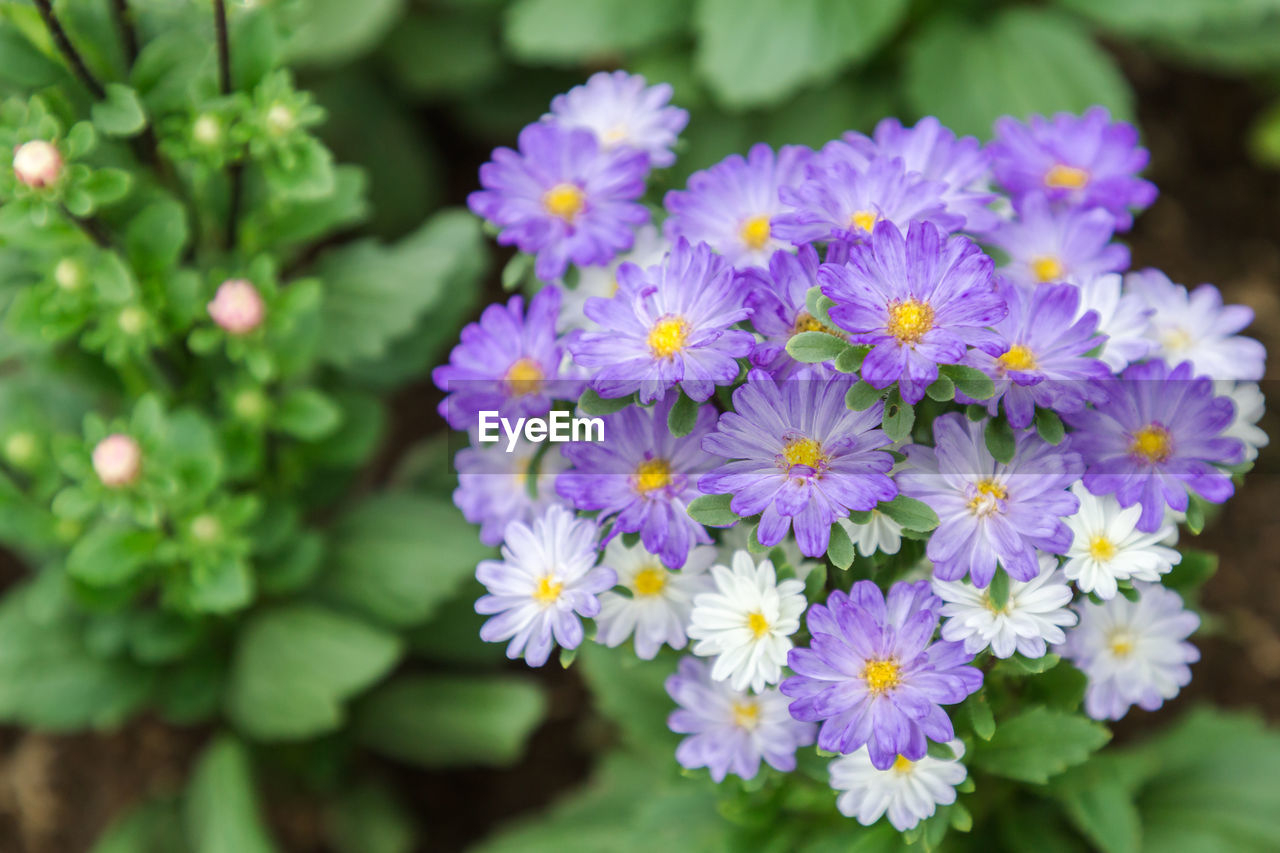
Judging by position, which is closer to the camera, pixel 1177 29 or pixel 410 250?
pixel 410 250

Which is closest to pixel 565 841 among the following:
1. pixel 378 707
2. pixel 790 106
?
pixel 378 707

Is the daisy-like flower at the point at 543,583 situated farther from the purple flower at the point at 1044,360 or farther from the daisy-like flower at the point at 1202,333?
the daisy-like flower at the point at 1202,333

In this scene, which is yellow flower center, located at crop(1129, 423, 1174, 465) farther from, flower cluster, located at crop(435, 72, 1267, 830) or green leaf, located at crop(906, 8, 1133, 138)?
green leaf, located at crop(906, 8, 1133, 138)

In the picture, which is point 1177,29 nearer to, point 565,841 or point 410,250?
point 410,250

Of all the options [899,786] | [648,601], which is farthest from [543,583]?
[899,786]

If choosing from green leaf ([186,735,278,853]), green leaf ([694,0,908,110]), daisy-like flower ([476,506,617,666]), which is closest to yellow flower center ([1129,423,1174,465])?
daisy-like flower ([476,506,617,666])

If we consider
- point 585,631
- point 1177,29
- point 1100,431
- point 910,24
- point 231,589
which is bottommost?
point 585,631
